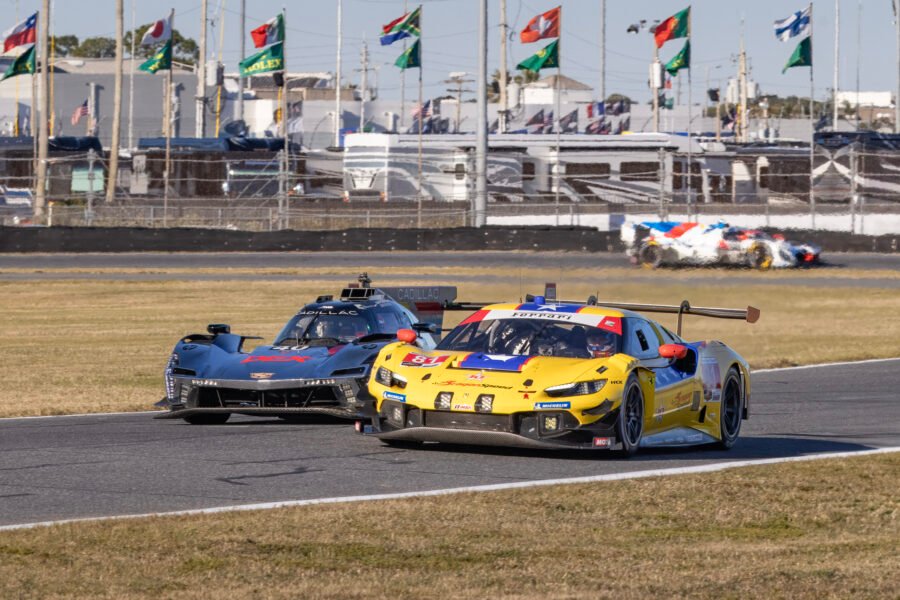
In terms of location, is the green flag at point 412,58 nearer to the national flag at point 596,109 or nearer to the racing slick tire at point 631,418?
the national flag at point 596,109

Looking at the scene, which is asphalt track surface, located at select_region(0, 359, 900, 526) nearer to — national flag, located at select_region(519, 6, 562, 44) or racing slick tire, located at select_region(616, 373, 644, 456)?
racing slick tire, located at select_region(616, 373, 644, 456)

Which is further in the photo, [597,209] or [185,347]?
[597,209]

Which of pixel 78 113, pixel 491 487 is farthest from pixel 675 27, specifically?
pixel 491 487

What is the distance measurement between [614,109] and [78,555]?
315ft

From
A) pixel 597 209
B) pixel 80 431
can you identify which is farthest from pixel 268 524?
pixel 597 209

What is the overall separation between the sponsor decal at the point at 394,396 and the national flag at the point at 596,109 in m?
79.3

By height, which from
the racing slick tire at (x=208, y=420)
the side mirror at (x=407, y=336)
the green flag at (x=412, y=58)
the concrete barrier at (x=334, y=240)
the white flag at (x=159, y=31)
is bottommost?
the racing slick tire at (x=208, y=420)

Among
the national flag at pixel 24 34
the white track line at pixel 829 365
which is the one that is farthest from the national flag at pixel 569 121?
the white track line at pixel 829 365

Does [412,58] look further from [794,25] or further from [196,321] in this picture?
[196,321]

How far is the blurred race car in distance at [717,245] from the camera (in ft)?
109

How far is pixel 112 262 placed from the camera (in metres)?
38.8

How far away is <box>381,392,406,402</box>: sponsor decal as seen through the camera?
10.8 metres

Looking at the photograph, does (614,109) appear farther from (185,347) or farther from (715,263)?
(185,347)

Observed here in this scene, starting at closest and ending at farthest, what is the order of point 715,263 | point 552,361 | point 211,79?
point 552,361 → point 715,263 → point 211,79
